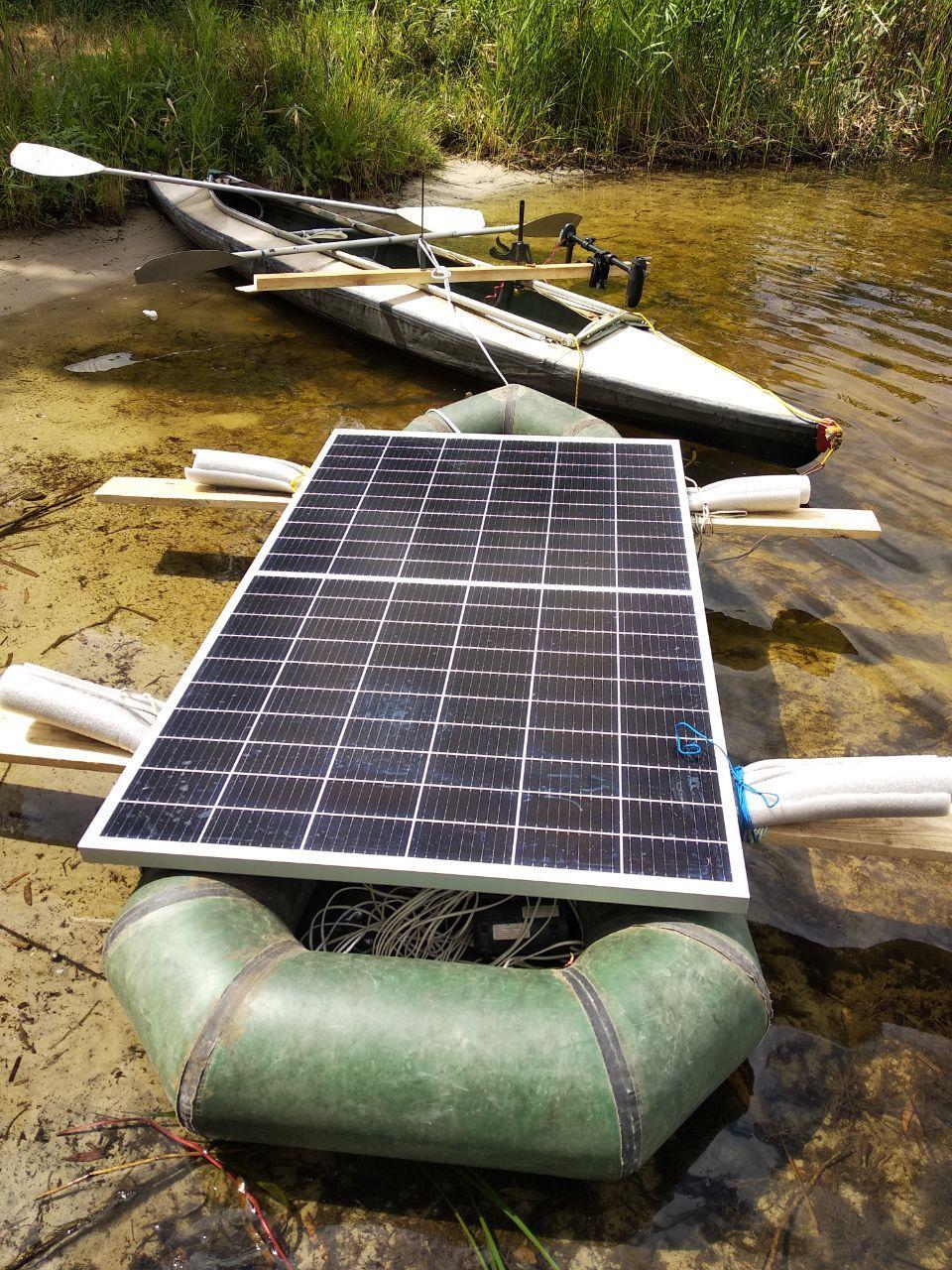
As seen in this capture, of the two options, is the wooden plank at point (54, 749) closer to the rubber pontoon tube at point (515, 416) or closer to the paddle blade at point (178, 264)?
the rubber pontoon tube at point (515, 416)

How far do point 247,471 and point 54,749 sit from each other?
2.31m

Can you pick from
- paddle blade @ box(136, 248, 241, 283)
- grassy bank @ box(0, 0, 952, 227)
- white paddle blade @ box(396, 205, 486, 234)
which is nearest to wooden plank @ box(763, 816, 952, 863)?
paddle blade @ box(136, 248, 241, 283)

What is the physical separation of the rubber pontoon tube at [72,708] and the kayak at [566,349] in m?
4.35

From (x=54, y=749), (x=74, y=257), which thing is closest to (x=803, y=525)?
(x=54, y=749)

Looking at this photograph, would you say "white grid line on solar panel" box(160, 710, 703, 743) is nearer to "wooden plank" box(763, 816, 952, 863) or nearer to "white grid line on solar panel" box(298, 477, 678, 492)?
"wooden plank" box(763, 816, 952, 863)

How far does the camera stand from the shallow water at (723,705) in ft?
9.11

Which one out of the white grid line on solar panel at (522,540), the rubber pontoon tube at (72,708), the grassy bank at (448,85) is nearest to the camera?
the rubber pontoon tube at (72,708)

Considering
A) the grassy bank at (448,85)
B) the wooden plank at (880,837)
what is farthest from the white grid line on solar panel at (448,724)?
the grassy bank at (448,85)

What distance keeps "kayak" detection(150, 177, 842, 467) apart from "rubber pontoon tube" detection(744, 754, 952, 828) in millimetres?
3577

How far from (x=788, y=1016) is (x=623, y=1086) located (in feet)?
4.14

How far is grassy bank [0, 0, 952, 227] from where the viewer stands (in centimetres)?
1083

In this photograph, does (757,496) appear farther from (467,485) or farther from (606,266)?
(606,266)

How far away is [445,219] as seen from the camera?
8.14m

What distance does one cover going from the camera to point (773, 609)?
559cm
